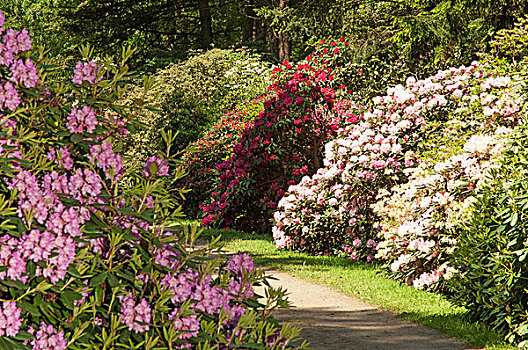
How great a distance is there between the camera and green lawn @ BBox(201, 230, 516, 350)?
5.59 metres

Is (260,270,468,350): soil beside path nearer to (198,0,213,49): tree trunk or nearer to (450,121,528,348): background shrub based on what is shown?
(450,121,528,348): background shrub

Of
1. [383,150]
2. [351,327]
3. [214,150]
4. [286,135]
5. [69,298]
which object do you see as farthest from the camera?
[214,150]

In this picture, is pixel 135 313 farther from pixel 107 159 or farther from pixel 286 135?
pixel 286 135

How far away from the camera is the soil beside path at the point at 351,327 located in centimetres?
538

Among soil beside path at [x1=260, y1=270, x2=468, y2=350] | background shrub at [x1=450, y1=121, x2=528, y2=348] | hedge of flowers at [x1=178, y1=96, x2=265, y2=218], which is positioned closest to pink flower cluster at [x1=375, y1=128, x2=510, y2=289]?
background shrub at [x1=450, y1=121, x2=528, y2=348]

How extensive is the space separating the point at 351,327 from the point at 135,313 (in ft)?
13.5

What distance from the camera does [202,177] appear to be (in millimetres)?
15273

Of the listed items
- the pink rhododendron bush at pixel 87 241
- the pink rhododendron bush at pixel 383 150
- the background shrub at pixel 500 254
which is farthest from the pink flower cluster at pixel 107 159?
the pink rhododendron bush at pixel 383 150

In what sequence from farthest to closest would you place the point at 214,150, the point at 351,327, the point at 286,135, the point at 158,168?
the point at 214,150, the point at 286,135, the point at 351,327, the point at 158,168

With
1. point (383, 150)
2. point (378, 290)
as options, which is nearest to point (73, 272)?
point (378, 290)

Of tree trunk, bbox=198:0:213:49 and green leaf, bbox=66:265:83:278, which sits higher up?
tree trunk, bbox=198:0:213:49

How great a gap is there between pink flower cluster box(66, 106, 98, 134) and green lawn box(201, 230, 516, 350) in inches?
158

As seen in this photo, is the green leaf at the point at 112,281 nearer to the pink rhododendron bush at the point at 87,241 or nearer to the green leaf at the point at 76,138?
the pink rhododendron bush at the point at 87,241

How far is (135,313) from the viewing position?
2.14 meters
